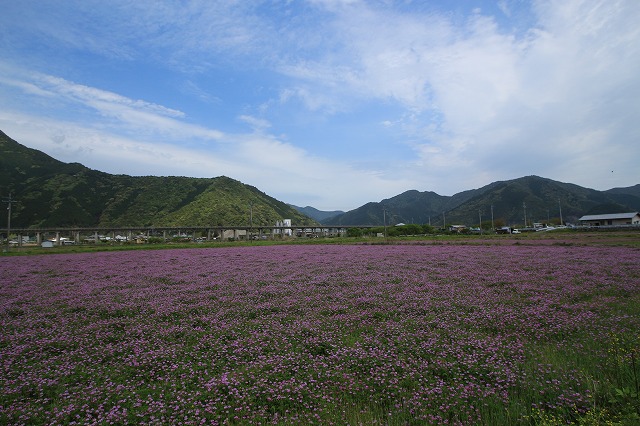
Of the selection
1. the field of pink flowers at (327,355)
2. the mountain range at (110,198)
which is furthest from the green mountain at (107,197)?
the field of pink flowers at (327,355)

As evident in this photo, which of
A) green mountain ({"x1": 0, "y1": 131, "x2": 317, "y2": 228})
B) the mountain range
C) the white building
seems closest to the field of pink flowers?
the white building

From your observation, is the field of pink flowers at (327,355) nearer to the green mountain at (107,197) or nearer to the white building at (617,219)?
the white building at (617,219)

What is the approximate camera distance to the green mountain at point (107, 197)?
141 metres

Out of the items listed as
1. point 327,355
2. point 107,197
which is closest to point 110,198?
point 107,197

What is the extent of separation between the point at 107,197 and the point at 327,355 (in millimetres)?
195078

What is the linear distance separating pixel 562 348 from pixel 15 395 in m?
10.9

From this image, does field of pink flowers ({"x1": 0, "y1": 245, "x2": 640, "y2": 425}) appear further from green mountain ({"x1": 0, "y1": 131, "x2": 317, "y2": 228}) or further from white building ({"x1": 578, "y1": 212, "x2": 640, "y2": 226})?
green mountain ({"x1": 0, "y1": 131, "x2": 317, "y2": 228})

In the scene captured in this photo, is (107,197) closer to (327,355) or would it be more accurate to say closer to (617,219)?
(327,355)

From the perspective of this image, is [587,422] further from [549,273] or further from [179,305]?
[549,273]

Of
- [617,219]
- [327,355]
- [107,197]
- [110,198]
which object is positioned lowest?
[327,355]

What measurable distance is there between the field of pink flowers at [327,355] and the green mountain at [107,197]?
129 meters

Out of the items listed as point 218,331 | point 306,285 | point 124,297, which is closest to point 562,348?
point 218,331

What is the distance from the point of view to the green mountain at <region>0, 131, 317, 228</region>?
14075 cm

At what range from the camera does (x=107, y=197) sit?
16675 cm
